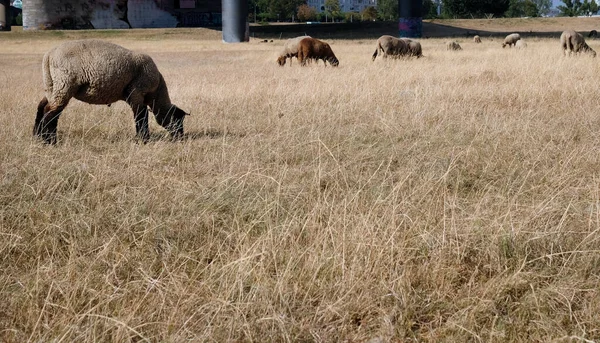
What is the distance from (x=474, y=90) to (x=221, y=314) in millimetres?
9188

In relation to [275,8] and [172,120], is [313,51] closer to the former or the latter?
[172,120]

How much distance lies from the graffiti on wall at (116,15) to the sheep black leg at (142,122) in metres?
51.0

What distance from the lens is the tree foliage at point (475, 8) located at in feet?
258

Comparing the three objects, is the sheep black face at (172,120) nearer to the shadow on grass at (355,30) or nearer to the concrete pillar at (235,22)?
the concrete pillar at (235,22)

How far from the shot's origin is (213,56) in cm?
2847

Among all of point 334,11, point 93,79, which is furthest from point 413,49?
point 334,11

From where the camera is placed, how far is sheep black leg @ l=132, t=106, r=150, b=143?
25.2ft

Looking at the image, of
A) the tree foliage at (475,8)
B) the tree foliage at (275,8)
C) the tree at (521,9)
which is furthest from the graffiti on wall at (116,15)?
the tree at (521,9)

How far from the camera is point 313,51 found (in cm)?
2012

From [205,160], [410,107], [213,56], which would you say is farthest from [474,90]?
[213,56]

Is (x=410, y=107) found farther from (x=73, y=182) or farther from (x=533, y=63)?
(x=533, y=63)

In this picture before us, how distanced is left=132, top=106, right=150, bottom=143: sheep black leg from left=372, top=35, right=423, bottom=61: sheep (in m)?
13.8

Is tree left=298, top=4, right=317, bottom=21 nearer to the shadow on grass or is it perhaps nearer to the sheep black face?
the shadow on grass

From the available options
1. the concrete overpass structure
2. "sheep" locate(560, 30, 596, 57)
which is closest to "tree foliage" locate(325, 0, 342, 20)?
the concrete overpass structure
